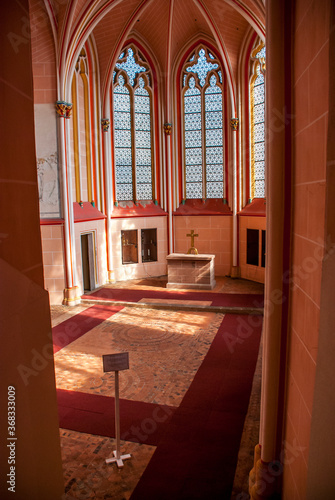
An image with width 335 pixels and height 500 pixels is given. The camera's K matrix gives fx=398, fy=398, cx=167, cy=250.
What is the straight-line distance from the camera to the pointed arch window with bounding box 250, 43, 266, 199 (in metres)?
12.3

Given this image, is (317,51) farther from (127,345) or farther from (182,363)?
(127,345)

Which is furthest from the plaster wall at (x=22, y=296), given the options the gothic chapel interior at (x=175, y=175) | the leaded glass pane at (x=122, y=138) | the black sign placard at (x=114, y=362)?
the leaded glass pane at (x=122, y=138)

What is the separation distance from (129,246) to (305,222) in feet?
38.0

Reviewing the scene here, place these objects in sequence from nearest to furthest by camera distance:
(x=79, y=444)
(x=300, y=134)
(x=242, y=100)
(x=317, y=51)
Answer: (x=317, y=51) → (x=300, y=134) → (x=79, y=444) → (x=242, y=100)

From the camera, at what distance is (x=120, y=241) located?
43.9ft

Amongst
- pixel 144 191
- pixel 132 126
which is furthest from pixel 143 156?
pixel 144 191

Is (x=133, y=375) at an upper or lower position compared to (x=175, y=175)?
lower

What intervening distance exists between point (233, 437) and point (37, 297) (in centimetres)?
377

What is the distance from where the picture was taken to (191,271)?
39.0ft

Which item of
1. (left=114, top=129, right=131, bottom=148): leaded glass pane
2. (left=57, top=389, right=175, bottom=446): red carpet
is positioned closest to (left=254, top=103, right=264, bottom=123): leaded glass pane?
(left=114, top=129, right=131, bottom=148): leaded glass pane

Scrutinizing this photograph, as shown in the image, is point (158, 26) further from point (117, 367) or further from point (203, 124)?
point (117, 367)

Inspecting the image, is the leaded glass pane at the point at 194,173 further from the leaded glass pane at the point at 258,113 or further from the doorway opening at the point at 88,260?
the doorway opening at the point at 88,260

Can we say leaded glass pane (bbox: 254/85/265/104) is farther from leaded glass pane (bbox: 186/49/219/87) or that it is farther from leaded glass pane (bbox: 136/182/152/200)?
leaded glass pane (bbox: 136/182/152/200)

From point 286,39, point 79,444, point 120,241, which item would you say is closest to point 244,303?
point 120,241
